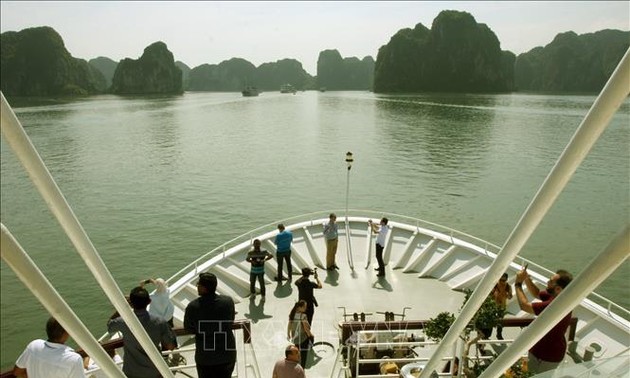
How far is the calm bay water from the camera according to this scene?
19.5m

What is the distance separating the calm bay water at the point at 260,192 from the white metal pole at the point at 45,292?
50.4ft

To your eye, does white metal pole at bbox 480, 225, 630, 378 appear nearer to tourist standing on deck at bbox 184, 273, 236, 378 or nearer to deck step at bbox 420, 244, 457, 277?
tourist standing on deck at bbox 184, 273, 236, 378

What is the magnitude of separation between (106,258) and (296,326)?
15594 millimetres

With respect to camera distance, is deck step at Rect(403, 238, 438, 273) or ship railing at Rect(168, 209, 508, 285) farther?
deck step at Rect(403, 238, 438, 273)

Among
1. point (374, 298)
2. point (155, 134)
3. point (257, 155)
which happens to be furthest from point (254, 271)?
point (155, 134)

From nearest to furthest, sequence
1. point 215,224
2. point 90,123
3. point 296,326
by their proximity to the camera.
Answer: point 296,326 → point 215,224 → point 90,123

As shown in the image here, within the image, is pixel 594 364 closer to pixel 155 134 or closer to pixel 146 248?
pixel 146 248

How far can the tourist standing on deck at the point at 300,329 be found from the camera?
7.75m

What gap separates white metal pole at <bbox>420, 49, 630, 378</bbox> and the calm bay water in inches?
642

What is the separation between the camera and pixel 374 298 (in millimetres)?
11117

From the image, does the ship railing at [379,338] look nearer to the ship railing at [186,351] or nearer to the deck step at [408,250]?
the ship railing at [186,351]

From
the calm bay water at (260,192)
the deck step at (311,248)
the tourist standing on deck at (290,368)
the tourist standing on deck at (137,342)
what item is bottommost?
the calm bay water at (260,192)

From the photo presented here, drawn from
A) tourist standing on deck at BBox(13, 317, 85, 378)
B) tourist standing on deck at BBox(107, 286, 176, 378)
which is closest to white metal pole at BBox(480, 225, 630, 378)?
tourist standing on deck at BBox(13, 317, 85, 378)

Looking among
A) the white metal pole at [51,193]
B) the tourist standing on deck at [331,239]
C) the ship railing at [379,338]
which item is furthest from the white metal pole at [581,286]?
the tourist standing on deck at [331,239]
